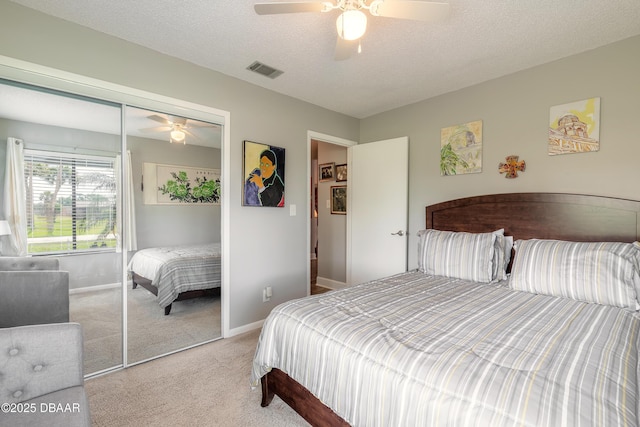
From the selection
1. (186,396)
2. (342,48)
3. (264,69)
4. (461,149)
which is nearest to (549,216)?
(461,149)

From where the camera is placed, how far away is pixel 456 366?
113cm

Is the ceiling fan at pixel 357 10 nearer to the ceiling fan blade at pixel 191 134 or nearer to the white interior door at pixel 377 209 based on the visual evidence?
the ceiling fan blade at pixel 191 134

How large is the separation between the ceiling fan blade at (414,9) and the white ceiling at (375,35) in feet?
1.37

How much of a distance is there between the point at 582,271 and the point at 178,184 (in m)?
3.25

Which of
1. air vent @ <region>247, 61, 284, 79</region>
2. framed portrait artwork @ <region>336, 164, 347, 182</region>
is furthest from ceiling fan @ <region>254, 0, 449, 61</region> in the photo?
framed portrait artwork @ <region>336, 164, 347, 182</region>

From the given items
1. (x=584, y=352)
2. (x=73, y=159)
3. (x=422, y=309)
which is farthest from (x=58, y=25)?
(x=584, y=352)

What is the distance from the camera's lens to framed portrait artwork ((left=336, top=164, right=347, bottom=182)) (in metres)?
4.48

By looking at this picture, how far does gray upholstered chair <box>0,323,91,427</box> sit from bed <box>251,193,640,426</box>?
0.90 metres

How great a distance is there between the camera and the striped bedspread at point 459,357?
3.16 feet

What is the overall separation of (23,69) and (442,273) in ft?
11.3

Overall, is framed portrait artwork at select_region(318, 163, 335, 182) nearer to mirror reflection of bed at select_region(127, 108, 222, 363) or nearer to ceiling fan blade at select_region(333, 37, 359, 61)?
mirror reflection of bed at select_region(127, 108, 222, 363)

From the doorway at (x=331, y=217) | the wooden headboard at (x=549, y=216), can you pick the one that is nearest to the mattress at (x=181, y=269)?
the doorway at (x=331, y=217)

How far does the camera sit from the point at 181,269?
9.46 ft

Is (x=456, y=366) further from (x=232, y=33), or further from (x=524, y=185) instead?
(x=232, y=33)
